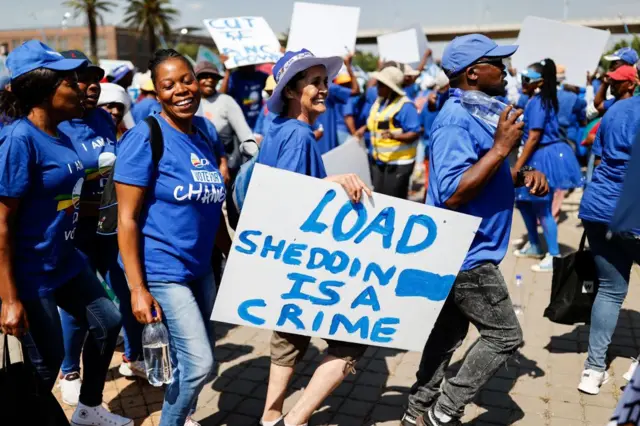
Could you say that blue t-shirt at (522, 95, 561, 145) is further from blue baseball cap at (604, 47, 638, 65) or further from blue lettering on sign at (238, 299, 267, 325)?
blue lettering on sign at (238, 299, 267, 325)

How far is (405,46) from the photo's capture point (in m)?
11.2

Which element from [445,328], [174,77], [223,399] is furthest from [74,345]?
[445,328]

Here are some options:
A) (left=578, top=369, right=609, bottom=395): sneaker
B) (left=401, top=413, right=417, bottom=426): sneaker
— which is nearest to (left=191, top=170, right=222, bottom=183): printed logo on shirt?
(left=401, top=413, right=417, bottom=426): sneaker

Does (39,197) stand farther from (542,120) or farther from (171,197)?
(542,120)

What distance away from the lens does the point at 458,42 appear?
308cm

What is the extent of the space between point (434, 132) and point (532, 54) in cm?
625

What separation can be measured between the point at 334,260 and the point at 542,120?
14.3 ft

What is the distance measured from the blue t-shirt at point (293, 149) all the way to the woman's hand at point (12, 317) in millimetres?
1260

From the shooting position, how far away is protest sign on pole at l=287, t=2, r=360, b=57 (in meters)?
7.78

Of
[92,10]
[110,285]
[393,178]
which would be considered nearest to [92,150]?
[110,285]

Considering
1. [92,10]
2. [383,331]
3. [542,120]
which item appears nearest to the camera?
[383,331]

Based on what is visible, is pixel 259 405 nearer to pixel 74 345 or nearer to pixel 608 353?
pixel 74 345

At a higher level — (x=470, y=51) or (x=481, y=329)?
(x=470, y=51)

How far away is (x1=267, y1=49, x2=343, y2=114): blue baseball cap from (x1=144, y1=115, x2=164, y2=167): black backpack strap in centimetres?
60
